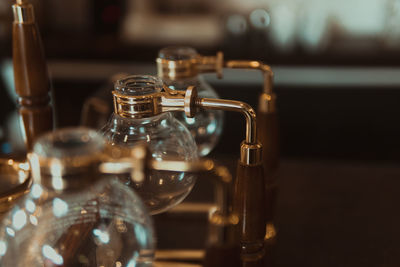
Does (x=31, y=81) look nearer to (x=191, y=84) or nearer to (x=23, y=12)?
(x=23, y=12)

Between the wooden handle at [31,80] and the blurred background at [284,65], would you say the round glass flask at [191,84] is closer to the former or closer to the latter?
the wooden handle at [31,80]

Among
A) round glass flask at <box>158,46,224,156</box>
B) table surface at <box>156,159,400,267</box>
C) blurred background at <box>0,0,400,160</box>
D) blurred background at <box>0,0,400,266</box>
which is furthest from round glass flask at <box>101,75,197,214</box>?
blurred background at <box>0,0,400,160</box>

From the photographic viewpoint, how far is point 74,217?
1.34ft

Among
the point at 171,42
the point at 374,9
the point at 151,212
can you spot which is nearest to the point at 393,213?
the point at 151,212

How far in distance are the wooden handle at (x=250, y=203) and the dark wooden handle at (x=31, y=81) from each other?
0.26 metres

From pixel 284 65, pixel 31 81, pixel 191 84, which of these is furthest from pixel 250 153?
pixel 284 65

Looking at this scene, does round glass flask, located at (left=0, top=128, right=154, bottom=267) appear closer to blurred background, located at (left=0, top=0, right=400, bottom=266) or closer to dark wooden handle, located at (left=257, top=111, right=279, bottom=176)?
dark wooden handle, located at (left=257, top=111, right=279, bottom=176)

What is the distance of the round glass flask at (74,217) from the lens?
35cm

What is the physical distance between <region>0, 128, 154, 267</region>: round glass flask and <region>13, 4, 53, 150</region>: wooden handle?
0.21 meters

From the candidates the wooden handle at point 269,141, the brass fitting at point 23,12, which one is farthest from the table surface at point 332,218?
the brass fitting at point 23,12

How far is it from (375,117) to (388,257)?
1.42m

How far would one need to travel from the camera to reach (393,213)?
775mm

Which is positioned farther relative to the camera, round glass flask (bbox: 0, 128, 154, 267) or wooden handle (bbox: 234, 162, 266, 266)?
wooden handle (bbox: 234, 162, 266, 266)

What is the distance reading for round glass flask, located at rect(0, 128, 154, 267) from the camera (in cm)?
35
